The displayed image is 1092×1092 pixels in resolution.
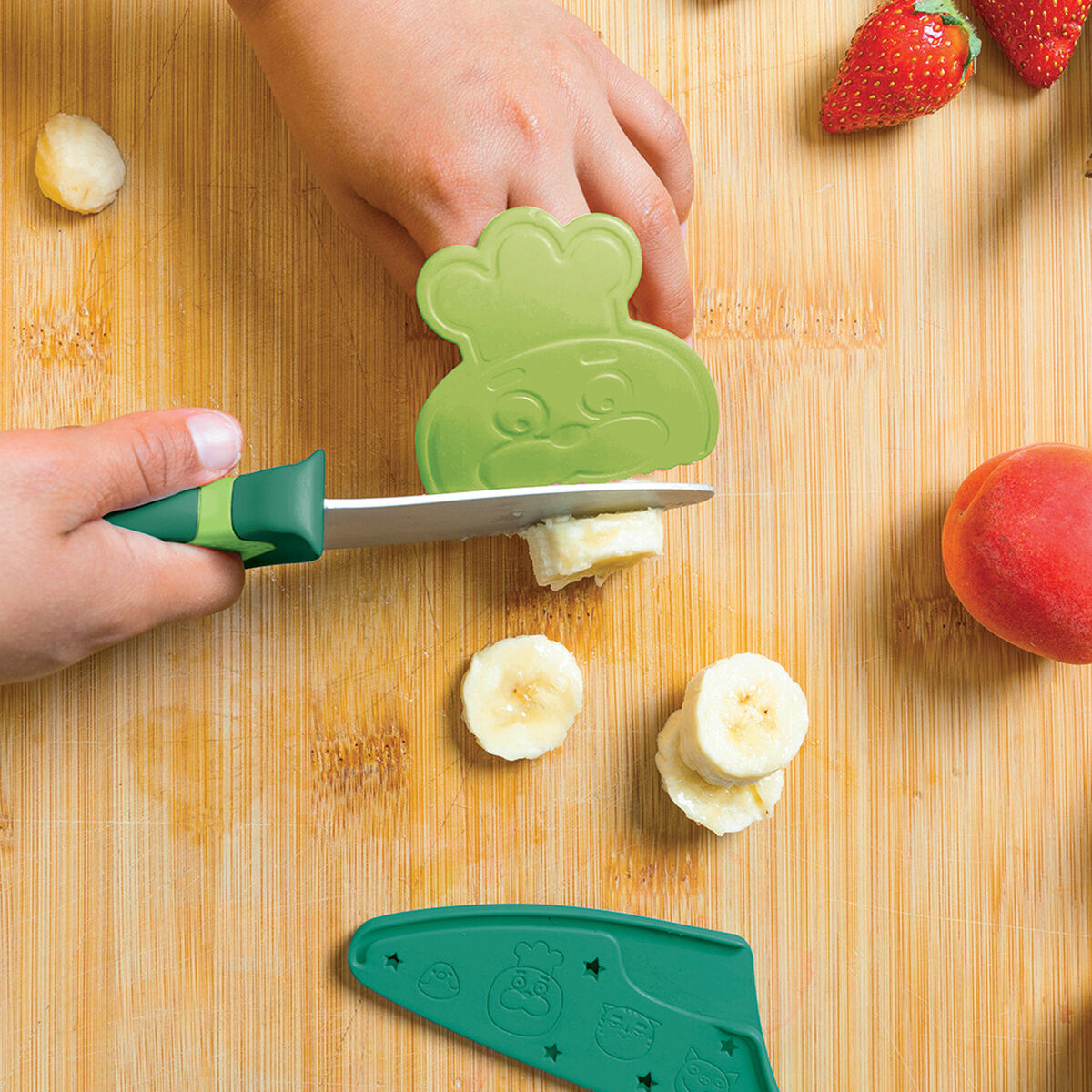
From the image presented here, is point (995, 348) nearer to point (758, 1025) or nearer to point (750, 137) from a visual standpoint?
point (750, 137)

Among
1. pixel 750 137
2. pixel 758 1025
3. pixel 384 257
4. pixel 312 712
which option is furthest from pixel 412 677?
pixel 750 137

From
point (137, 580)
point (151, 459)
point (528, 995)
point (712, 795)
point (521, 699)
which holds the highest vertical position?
point (151, 459)

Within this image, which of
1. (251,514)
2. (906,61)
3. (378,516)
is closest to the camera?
(251,514)

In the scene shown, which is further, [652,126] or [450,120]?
[652,126]

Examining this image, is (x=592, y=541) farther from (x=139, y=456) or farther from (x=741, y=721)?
(x=139, y=456)

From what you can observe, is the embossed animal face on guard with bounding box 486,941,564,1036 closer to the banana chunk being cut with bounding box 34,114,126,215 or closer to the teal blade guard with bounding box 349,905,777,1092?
the teal blade guard with bounding box 349,905,777,1092

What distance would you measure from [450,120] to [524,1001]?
104 cm

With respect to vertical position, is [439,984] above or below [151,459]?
below

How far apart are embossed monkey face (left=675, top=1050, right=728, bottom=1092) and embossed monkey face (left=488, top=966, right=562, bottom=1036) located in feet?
0.56

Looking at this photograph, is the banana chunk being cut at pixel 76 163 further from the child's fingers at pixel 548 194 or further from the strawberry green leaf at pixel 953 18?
the strawberry green leaf at pixel 953 18

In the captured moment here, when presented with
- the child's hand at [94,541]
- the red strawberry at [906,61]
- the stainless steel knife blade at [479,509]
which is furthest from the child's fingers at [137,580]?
the red strawberry at [906,61]

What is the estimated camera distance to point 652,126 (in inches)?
42.5

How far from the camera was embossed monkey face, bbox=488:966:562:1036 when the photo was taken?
3.72 feet

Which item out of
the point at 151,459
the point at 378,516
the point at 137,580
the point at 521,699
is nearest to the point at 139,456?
the point at 151,459
